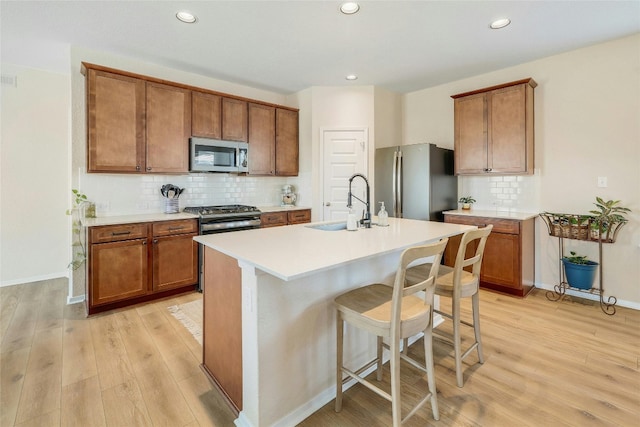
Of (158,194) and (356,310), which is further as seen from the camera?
(158,194)

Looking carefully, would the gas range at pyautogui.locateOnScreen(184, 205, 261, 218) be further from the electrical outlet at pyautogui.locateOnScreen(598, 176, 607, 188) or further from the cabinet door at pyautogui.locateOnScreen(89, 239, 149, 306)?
the electrical outlet at pyautogui.locateOnScreen(598, 176, 607, 188)

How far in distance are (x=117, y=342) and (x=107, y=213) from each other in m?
1.68

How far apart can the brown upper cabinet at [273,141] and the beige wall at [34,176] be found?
241cm

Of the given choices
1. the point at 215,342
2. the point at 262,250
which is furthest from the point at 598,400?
the point at 215,342

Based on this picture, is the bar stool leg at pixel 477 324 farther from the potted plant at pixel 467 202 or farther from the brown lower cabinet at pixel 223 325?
the potted plant at pixel 467 202

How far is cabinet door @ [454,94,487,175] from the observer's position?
12.9 ft

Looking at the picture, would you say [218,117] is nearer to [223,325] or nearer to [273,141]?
[273,141]

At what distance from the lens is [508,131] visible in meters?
3.73

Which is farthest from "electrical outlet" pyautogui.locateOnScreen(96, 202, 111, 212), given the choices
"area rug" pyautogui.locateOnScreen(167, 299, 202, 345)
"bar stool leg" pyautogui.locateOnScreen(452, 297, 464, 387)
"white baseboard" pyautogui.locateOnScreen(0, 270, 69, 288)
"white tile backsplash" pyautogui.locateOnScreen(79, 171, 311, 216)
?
"bar stool leg" pyautogui.locateOnScreen(452, 297, 464, 387)

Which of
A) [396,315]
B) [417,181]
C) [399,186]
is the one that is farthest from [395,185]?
[396,315]

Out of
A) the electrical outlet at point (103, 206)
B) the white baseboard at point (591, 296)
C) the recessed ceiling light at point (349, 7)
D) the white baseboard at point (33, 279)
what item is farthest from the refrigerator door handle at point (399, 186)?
the white baseboard at point (33, 279)

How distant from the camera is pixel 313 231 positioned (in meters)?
2.32

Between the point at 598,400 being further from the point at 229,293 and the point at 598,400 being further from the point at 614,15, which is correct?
the point at 614,15

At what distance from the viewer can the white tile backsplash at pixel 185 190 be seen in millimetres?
3510
